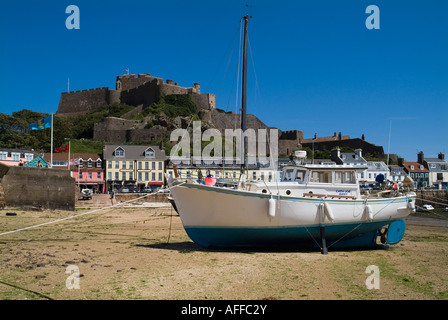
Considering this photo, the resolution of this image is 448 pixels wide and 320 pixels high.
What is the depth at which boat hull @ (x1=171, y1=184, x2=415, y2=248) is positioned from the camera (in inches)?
498

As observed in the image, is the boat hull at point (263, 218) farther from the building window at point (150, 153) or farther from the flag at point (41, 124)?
the building window at point (150, 153)

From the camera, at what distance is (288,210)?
504 inches

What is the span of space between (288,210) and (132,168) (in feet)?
138

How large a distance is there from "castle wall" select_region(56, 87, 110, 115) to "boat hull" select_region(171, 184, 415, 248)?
84.0m

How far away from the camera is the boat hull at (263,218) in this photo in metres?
12.6

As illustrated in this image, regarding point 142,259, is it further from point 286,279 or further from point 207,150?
point 207,150

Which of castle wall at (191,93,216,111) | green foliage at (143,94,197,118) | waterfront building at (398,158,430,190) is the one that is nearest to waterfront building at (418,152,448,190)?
waterfront building at (398,158,430,190)

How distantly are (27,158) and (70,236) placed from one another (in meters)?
36.8

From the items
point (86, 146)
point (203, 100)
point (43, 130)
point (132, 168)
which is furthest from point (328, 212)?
point (203, 100)

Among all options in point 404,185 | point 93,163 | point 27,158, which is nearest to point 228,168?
point 93,163

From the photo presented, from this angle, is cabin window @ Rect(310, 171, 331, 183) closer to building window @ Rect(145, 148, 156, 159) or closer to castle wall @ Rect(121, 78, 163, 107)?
building window @ Rect(145, 148, 156, 159)

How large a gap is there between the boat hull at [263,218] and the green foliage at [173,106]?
217 feet

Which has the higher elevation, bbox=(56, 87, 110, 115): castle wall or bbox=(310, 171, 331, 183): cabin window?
bbox=(56, 87, 110, 115): castle wall
